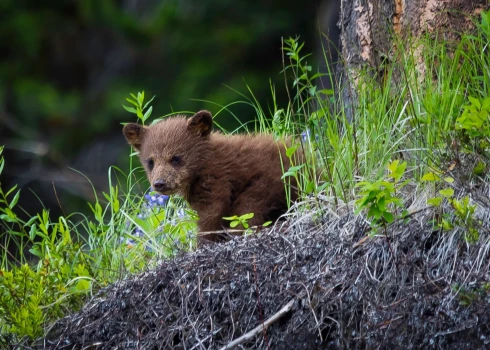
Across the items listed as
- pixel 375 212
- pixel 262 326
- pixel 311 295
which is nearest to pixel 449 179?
pixel 375 212

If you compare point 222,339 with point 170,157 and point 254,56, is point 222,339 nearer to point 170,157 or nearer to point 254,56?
point 170,157

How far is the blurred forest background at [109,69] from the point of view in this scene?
1280 cm

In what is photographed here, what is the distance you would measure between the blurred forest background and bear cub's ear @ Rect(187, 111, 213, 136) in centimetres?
707

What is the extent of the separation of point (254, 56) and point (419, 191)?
1005 cm

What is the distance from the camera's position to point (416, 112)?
436cm

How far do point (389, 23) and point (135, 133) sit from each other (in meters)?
1.49

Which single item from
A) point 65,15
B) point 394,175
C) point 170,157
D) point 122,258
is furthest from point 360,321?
point 65,15

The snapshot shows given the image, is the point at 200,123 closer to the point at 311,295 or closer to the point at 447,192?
the point at 311,295

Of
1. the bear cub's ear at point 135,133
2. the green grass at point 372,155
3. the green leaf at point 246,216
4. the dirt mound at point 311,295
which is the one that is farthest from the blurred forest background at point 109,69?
the dirt mound at point 311,295

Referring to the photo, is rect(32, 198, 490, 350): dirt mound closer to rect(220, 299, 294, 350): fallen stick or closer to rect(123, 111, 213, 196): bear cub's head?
rect(220, 299, 294, 350): fallen stick

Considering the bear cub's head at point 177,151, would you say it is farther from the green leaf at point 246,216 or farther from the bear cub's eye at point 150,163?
the green leaf at point 246,216

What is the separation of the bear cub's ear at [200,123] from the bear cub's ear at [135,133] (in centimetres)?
30

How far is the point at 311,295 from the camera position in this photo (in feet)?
12.4

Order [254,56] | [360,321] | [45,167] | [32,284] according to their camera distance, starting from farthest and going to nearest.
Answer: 1. [254,56]
2. [45,167]
3. [32,284]
4. [360,321]
